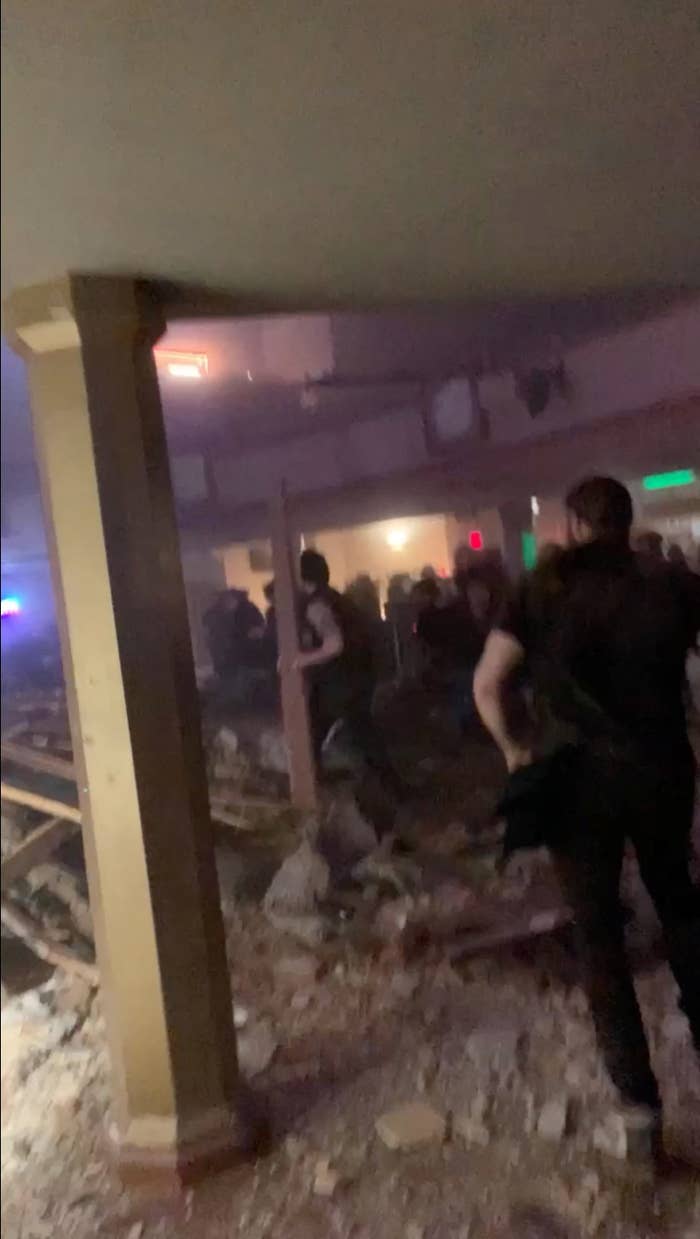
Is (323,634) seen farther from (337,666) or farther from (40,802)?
(40,802)

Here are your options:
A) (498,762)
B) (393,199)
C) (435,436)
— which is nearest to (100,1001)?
(498,762)

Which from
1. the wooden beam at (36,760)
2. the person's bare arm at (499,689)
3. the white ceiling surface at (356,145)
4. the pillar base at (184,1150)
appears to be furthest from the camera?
the wooden beam at (36,760)

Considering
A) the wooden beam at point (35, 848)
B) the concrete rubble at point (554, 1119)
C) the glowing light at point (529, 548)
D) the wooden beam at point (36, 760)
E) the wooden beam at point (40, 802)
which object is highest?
the glowing light at point (529, 548)

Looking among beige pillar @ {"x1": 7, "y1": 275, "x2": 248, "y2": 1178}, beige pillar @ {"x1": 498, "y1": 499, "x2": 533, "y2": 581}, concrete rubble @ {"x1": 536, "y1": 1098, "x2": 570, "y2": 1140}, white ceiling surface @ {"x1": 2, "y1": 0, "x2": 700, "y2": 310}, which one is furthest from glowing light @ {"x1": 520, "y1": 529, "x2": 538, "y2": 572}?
concrete rubble @ {"x1": 536, "y1": 1098, "x2": 570, "y2": 1140}

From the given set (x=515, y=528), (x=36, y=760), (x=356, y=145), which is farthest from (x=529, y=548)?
(x=36, y=760)

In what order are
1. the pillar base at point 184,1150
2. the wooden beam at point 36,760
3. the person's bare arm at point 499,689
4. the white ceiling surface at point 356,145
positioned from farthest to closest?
the wooden beam at point 36,760 < the pillar base at point 184,1150 < the person's bare arm at point 499,689 < the white ceiling surface at point 356,145

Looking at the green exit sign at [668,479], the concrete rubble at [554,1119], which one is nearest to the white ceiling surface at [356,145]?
the green exit sign at [668,479]

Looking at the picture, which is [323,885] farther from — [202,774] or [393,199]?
[393,199]

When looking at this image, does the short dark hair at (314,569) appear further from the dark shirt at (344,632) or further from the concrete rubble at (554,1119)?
the concrete rubble at (554,1119)
